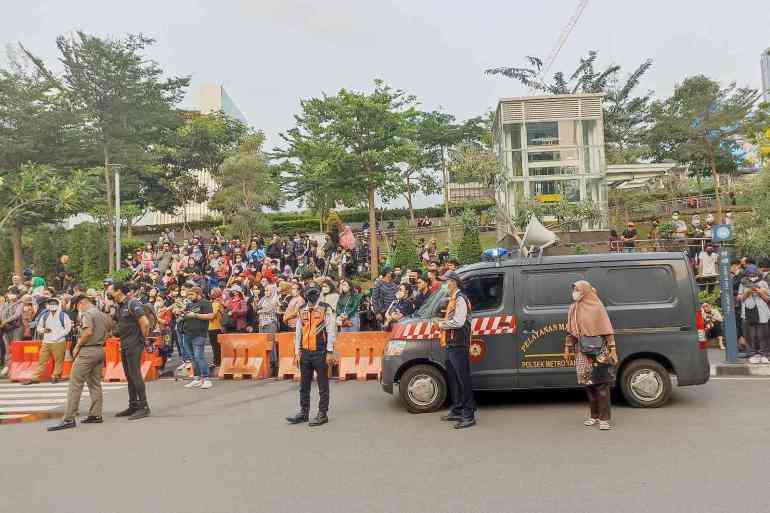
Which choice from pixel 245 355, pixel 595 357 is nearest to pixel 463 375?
pixel 595 357

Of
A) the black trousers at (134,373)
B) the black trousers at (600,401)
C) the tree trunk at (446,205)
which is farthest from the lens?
the tree trunk at (446,205)

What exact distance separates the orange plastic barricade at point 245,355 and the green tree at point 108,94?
63.2ft

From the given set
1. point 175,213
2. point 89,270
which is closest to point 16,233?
point 89,270

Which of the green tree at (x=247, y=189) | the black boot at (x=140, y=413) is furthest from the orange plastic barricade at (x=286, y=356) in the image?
the green tree at (x=247, y=189)

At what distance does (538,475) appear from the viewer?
566 centimetres

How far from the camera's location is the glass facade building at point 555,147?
25500 mm

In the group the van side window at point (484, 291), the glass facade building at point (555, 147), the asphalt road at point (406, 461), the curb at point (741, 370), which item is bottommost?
the asphalt road at point (406, 461)

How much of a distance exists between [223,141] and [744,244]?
3645 cm

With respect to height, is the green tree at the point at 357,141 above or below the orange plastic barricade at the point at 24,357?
above

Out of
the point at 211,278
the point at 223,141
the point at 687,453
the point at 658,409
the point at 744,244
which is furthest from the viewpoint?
the point at 223,141

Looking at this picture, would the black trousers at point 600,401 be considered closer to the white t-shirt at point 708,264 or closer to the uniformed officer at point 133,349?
the uniformed officer at point 133,349

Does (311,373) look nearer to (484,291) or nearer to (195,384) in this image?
(484,291)

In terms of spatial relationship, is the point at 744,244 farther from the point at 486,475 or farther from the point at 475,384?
the point at 486,475

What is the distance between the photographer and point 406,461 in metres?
6.25
